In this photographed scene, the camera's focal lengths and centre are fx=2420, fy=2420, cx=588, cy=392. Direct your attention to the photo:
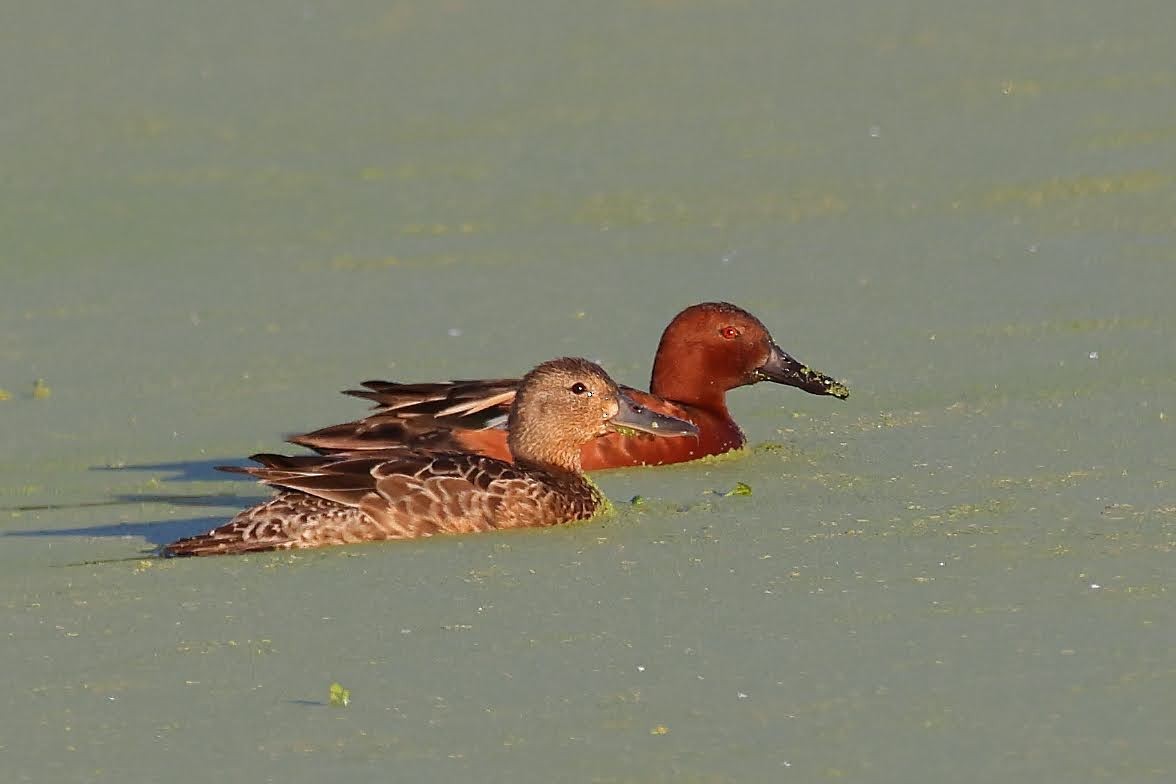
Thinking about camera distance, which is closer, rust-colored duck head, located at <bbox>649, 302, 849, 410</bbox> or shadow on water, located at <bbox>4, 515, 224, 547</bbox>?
shadow on water, located at <bbox>4, 515, 224, 547</bbox>

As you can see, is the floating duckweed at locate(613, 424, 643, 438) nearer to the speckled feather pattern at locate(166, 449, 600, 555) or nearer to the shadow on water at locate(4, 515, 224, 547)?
the speckled feather pattern at locate(166, 449, 600, 555)

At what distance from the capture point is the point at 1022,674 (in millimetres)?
6688

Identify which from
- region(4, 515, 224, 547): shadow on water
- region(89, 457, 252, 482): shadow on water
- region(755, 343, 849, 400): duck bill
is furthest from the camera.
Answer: region(755, 343, 849, 400): duck bill

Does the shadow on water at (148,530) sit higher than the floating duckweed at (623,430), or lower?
lower

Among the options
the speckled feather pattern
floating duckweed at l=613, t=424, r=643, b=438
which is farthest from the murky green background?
floating duckweed at l=613, t=424, r=643, b=438

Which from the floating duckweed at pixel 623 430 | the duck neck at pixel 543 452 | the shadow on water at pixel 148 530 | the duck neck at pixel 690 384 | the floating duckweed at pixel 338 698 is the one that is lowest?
→ the floating duckweed at pixel 338 698

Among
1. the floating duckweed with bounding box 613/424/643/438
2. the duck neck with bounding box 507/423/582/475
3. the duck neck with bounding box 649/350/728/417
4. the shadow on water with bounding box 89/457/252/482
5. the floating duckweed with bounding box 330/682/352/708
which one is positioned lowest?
the floating duckweed with bounding box 330/682/352/708

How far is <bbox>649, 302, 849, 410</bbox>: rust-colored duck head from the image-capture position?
11.0 meters

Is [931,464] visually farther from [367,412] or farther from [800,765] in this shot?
[800,765]

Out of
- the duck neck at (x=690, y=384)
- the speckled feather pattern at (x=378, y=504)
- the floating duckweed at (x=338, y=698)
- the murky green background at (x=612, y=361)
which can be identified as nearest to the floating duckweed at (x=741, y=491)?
the murky green background at (x=612, y=361)

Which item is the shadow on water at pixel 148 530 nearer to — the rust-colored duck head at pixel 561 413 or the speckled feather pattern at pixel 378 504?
the speckled feather pattern at pixel 378 504

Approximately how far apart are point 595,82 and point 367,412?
619 cm

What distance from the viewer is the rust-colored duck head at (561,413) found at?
948cm

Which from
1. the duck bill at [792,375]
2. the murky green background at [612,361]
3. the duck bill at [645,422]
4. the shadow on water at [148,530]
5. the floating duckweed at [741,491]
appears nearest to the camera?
the murky green background at [612,361]
